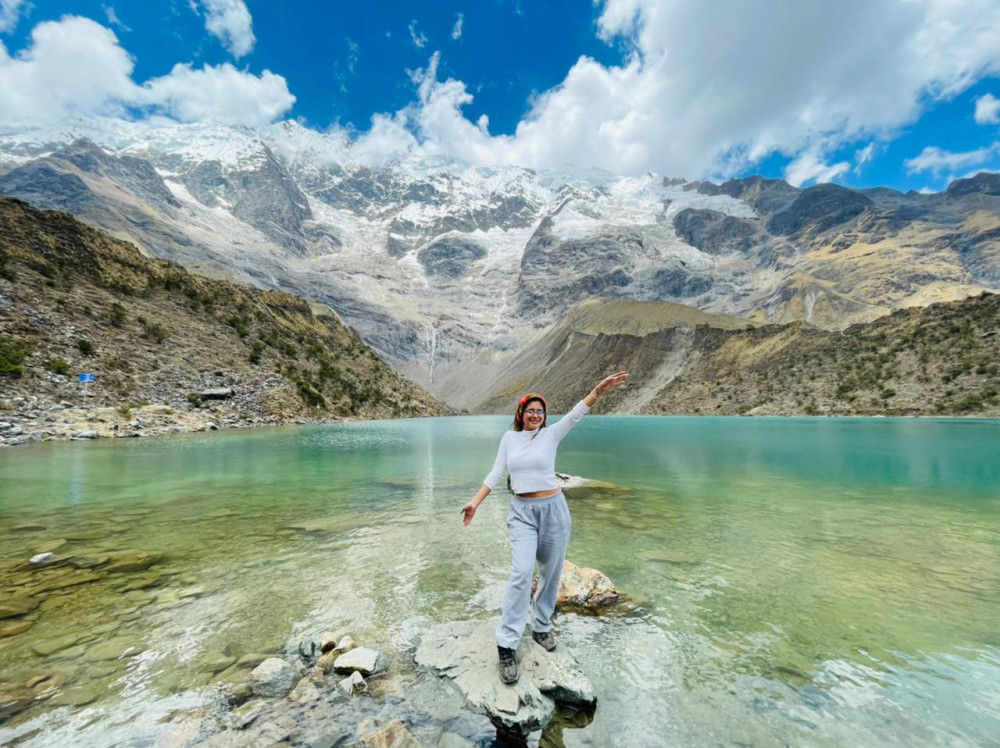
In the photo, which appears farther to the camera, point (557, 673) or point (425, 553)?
point (425, 553)

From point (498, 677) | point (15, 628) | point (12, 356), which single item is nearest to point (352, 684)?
point (498, 677)

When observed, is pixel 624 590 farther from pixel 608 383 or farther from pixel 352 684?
pixel 352 684

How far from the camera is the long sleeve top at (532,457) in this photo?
20.0ft

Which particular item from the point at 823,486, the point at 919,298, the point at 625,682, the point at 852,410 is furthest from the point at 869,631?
the point at 919,298

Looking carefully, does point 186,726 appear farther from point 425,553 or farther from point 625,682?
point 425,553

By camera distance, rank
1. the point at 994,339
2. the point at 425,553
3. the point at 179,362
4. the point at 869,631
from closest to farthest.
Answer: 1. the point at 869,631
2. the point at 425,553
3. the point at 179,362
4. the point at 994,339

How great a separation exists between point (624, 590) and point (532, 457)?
450cm

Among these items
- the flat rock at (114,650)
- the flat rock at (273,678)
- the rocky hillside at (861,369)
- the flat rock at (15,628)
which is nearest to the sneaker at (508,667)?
the flat rock at (273,678)

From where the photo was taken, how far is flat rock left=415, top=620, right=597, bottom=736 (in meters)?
5.01

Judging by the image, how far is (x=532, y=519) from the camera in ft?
20.2

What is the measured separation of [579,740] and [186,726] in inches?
154

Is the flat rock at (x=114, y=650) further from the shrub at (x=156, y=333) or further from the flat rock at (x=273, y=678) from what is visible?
the shrub at (x=156, y=333)

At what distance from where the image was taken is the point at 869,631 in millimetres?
7297

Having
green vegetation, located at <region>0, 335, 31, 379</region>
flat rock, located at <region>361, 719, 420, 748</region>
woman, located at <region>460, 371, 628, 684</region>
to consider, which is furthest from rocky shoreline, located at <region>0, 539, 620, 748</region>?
green vegetation, located at <region>0, 335, 31, 379</region>
